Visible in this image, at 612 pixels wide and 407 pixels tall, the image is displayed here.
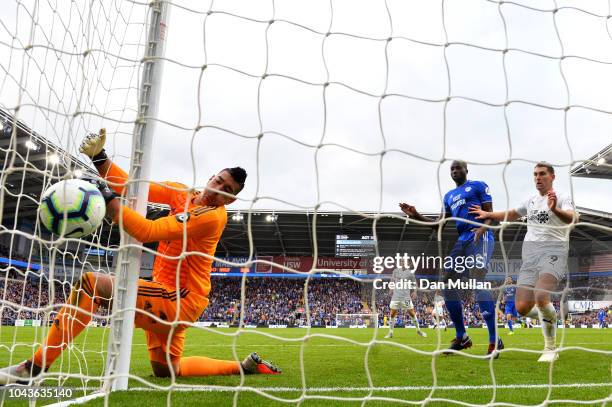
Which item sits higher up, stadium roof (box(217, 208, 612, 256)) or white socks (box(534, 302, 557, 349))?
stadium roof (box(217, 208, 612, 256))

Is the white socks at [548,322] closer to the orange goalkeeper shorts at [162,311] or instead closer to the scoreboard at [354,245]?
the orange goalkeeper shorts at [162,311]

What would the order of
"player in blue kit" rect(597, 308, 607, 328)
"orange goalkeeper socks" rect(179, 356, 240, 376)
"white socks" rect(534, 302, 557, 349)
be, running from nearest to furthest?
"orange goalkeeper socks" rect(179, 356, 240, 376), "white socks" rect(534, 302, 557, 349), "player in blue kit" rect(597, 308, 607, 328)

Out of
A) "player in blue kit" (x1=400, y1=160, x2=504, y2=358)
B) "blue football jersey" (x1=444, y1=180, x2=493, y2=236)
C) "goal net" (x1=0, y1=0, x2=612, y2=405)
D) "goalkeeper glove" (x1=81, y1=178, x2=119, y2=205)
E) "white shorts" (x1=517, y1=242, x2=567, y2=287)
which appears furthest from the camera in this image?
"blue football jersey" (x1=444, y1=180, x2=493, y2=236)

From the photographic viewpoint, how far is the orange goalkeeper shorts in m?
3.08

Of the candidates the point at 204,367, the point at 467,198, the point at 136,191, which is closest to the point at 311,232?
the point at 467,198

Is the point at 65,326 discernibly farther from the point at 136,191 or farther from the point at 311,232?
the point at 311,232

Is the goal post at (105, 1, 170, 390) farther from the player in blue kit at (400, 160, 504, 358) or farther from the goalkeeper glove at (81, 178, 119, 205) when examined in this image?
the player in blue kit at (400, 160, 504, 358)

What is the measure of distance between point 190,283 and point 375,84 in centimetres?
207

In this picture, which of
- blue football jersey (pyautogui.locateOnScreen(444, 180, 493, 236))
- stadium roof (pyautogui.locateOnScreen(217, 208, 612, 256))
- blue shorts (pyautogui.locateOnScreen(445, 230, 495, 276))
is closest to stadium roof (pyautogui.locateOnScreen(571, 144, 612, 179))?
blue football jersey (pyautogui.locateOnScreen(444, 180, 493, 236))

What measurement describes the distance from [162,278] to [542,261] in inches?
143

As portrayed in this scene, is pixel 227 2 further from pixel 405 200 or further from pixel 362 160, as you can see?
pixel 405 200

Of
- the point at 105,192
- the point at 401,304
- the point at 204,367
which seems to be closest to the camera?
the point at 105,192

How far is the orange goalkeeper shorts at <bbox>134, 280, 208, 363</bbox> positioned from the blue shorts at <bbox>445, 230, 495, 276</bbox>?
3073 mm

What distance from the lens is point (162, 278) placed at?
11.2 feet
